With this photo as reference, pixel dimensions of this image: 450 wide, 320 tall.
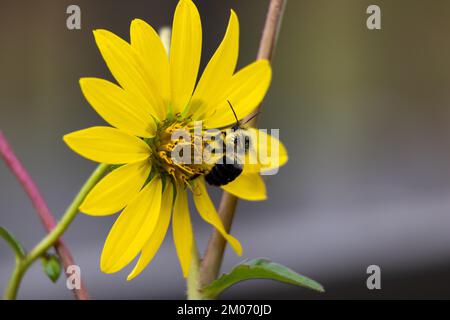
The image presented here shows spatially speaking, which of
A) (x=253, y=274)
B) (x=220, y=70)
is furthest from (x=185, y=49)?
(x=253, y=274)

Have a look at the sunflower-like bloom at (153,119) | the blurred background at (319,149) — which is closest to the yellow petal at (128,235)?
the sunflower-like bloom at (153,119)

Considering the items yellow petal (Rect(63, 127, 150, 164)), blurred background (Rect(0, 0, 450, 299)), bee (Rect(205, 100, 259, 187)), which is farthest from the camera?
blurred background (Rect(0, 0, 450, 299))

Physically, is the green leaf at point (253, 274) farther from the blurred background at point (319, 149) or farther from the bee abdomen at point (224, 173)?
the blurred background at point (319, 149)

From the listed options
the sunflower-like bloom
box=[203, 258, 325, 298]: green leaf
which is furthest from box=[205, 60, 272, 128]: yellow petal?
box=[203, 258, 325, 298]: green leaf

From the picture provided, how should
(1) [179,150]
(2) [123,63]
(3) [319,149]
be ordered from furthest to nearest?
(3) [319,149], (1) [179,150], (2) [123,63]

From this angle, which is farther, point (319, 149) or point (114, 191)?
→ point (319, 149)

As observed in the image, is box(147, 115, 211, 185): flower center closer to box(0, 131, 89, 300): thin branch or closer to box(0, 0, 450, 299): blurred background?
box(0, 131, 89, 300): thin branch

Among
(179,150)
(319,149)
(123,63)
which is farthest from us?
(319,149)

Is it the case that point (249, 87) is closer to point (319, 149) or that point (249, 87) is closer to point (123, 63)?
point (123, 63)
